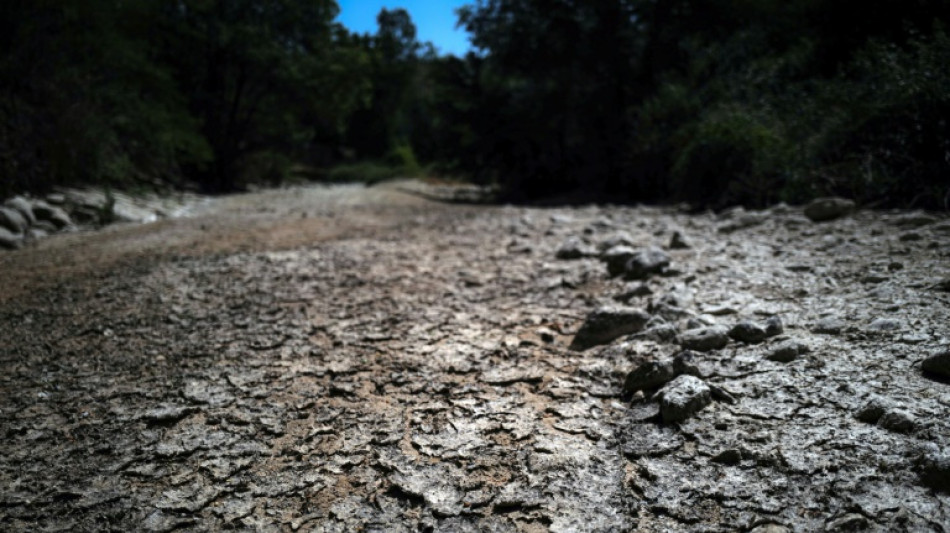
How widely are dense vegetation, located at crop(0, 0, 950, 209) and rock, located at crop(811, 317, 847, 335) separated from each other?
2.48m

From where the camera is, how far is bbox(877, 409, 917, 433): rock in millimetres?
1314

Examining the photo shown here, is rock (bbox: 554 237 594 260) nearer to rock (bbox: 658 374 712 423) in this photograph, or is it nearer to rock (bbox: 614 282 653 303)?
rock (bbox: 614 282 653 303)

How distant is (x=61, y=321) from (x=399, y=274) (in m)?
1.91

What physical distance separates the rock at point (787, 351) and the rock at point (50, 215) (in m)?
6.17

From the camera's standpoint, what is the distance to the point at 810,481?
4.10 feet

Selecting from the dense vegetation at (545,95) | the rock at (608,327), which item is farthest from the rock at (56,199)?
the rock at (608,327)

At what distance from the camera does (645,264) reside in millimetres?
3078

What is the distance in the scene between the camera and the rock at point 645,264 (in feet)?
10.0

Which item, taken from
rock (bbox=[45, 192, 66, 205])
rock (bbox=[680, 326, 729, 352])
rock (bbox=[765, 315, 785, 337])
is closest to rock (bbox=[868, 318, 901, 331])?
rock (bbox=[765, 315, 785, 337])

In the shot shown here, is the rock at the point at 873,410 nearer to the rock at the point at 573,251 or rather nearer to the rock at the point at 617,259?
the rock at the point at 617,259

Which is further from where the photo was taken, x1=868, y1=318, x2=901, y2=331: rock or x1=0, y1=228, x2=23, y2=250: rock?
x1=0, y1=228, x2=23, y2=250: rock

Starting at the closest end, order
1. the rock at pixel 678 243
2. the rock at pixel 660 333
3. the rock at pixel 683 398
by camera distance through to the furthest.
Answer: the rock at pixel 683 398 → the rock at pixel 660 333 → the rock at pixel 678 243

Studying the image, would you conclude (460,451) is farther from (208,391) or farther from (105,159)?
(105,159)

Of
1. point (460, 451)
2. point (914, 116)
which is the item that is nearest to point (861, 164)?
point (914, 116)
